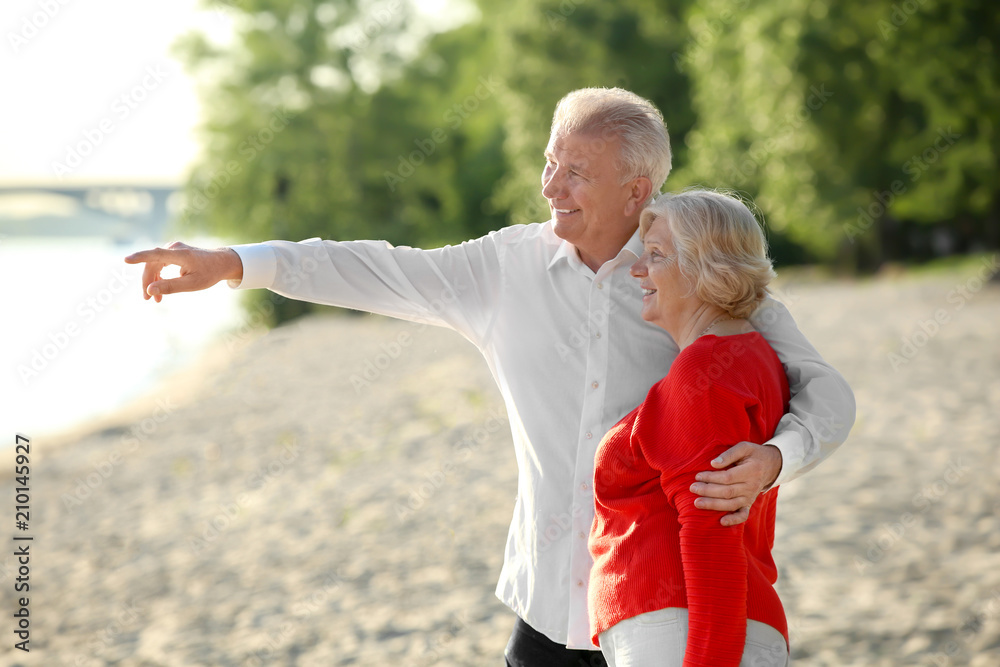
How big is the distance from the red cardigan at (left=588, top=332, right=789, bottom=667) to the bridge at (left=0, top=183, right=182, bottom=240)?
31356 mm

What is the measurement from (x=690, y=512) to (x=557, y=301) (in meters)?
0.66

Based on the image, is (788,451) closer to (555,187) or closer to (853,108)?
(555,187)

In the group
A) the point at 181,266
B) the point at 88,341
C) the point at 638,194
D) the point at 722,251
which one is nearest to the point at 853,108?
the point at 638,194

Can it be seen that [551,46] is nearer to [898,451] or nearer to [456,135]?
[456,135]

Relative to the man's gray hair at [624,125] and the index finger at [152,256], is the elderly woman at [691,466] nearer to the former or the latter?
the man's gray hair at [624,125]

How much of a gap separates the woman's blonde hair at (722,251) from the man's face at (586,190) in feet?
0.87

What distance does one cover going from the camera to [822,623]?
165 inches

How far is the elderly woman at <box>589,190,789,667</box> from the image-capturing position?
64.3 inches

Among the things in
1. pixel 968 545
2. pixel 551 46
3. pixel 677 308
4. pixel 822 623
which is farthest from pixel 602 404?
pixel 551 46

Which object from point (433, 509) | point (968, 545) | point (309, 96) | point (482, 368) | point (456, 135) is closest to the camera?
point (968, 545)

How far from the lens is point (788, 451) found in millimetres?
1726

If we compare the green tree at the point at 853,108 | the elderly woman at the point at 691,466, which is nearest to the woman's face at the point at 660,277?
the elderly woman at the point at 691,466

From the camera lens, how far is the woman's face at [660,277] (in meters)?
1.80

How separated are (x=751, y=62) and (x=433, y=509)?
13.7 m
